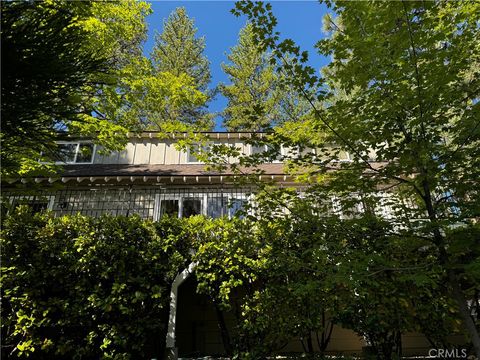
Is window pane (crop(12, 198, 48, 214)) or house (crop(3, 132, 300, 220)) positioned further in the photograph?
house (crop(3, 132, 300, 220))

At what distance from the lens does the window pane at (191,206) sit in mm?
11703

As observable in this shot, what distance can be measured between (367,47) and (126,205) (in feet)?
33.5

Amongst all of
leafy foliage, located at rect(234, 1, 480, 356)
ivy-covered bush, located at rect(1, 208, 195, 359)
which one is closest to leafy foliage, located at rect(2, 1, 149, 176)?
leafy foliage, located at rect(234, 1, 480, 356)

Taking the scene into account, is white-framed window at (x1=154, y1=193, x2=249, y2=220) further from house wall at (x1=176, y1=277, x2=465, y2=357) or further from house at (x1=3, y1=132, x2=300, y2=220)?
house wall at (x1=176, y1=277, x2=465, y2=357)

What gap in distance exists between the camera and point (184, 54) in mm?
23609

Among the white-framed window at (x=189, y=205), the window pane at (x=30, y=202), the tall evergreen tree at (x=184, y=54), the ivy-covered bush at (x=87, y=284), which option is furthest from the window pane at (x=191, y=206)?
the tall evergreen tree at (x=184, y=54)

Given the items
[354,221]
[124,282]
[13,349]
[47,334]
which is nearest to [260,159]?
[354,221]

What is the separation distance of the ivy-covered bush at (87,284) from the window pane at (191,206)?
4.55 metres

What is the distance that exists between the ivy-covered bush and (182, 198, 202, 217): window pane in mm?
4552

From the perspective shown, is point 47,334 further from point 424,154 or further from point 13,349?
point 424,154

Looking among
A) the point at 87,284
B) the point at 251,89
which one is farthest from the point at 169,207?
the point at 251,89

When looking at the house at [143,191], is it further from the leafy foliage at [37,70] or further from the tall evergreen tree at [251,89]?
the tall evergreen tree at [251,89]

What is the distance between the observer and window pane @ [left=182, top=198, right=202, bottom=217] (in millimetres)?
11703

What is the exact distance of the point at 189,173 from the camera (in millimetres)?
11578
